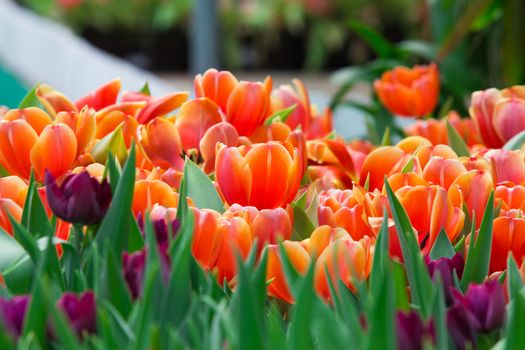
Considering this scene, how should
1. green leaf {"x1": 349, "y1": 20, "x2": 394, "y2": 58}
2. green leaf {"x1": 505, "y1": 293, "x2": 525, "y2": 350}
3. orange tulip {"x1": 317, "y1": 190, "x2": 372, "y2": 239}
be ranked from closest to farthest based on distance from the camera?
green leaf {"x1": 505, "y1": 293, "x2": 525, "y2": 350} < orange tulip {"x1": 317, "y1": 190, "x2": 372, "y2": 239} < green leaf {"x1": 349, "y1": 20, "x2": 394, "y2": 58}

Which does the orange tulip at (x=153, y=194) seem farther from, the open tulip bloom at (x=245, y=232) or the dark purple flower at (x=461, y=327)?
the dark purple flower at (x=461, y=327)

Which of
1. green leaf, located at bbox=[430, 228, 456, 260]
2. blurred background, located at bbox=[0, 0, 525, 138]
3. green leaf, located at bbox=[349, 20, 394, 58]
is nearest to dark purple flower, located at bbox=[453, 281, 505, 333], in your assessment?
green leaf, located at bbox=[430, 228, 456, 260]

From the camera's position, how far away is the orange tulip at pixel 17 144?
729 mm

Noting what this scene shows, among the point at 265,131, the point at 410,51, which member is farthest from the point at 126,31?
the point at 265,131

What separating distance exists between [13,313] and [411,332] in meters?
0.18

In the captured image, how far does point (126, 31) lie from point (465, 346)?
8.97 meters

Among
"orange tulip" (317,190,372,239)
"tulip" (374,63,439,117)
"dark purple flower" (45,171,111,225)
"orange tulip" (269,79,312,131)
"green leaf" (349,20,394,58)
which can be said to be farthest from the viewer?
"green leaf" (349,20,394,58)

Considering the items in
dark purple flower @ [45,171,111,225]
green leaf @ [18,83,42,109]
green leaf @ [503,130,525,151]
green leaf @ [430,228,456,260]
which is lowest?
green leaf @ [430,228,456,260]

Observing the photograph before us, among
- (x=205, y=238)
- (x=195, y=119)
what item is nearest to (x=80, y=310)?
(x=205, y=238)

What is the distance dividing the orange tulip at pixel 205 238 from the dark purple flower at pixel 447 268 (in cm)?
12

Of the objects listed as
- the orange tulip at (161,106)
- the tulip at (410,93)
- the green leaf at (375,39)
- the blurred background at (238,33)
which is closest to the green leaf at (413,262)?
the orange tulip at (161,106)

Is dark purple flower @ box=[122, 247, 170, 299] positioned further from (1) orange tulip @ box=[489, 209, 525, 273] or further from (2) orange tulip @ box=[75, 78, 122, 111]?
(2) orange tulip @ box=[75, 78, 122, 111]

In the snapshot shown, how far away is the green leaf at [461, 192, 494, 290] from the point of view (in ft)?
1.91

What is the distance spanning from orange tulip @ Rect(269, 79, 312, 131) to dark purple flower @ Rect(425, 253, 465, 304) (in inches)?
15.9
